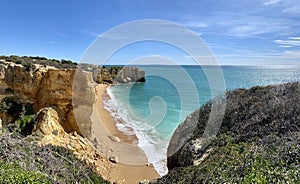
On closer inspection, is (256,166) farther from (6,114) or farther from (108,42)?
(6,114)

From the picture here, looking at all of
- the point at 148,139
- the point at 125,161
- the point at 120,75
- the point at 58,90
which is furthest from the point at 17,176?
the point at 120,75

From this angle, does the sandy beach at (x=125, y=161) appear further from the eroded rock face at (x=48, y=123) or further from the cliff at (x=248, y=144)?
the cliff at (x=248, y=144)

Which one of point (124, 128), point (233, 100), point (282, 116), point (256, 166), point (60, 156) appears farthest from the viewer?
point (124, 128)

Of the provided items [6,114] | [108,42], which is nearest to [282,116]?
[108,42]

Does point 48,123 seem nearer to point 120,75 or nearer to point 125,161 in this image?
point 125,161

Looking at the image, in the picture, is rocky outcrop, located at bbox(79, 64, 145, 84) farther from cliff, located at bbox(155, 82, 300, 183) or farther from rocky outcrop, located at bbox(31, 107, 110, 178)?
cliff, located at bbox(155, 82, 300, 183)

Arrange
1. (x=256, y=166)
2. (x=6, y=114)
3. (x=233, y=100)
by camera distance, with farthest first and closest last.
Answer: (x=6, y=114)
(x=233, y=100)
(x=256, y=166)

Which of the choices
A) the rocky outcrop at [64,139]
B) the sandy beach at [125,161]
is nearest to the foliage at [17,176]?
the rocky outcrop at [64,139]
